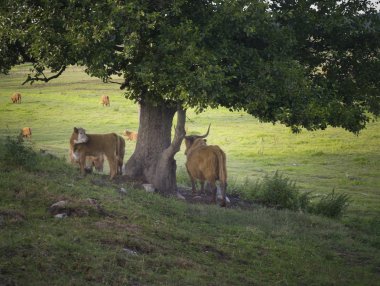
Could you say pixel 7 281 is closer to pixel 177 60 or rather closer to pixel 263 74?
pixel 177 60

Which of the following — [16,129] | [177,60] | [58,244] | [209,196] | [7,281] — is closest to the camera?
[7,281]

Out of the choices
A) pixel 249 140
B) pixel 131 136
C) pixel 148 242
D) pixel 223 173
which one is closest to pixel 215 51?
pixel 223 173

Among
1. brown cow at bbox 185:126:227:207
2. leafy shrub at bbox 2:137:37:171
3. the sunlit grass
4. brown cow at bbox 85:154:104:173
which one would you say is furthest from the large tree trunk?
the sunlit grass

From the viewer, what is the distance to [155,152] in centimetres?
1828

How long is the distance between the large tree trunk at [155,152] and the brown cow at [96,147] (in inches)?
41.6

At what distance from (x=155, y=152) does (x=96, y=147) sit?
2.05 metres

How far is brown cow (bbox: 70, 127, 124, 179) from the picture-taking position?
16750mm

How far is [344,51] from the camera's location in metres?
A: 17.1

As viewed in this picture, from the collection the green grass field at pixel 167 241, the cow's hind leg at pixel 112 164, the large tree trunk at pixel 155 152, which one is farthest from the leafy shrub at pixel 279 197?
the cow's hind leg at pixel 112 164

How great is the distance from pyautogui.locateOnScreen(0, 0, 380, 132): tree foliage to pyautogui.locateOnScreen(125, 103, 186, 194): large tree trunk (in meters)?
0.98

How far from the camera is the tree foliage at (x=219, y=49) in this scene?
14141 mm

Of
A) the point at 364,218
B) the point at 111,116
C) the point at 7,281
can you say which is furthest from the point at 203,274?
the point at 111,116

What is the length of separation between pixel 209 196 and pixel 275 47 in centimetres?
532

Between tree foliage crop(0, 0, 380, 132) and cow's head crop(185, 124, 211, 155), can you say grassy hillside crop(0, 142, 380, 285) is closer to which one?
tree foliage crop(0, 0, 380, 132)
